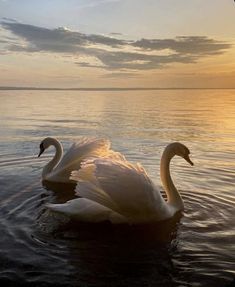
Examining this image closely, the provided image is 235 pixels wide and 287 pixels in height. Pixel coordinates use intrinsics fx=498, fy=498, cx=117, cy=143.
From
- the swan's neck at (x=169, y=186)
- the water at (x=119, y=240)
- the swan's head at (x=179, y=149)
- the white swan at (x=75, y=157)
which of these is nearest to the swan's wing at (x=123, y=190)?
the water at (x=119, y=240)

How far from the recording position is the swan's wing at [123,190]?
7.89 meters

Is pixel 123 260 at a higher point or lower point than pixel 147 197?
lower

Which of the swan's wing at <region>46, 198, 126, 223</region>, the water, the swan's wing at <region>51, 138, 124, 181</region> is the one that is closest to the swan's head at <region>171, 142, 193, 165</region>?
the water

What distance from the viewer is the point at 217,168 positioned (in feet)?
42.4

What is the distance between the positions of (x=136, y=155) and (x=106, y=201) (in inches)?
266

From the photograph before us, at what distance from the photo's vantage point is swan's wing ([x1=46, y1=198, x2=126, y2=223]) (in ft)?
26.3

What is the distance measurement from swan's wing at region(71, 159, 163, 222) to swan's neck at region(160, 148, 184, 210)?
890 mm

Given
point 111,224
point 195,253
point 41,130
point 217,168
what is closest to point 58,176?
point 111,224

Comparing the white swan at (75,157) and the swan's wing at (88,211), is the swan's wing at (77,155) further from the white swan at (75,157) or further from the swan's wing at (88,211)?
the swan's wing at (88,211)

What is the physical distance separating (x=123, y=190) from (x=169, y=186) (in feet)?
5.94

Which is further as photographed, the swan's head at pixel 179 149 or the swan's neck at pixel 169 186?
the swan's head at pixel 179 149

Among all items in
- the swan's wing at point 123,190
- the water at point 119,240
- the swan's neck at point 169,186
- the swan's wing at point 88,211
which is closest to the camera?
the water at point 119,240

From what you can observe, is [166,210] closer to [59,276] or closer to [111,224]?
[111,224]

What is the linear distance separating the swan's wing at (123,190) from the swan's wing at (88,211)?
0.13 meters
